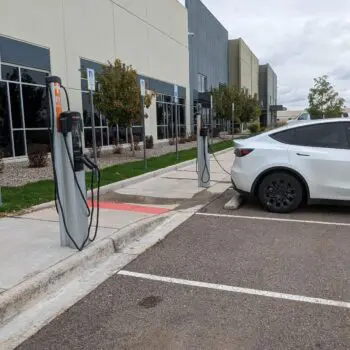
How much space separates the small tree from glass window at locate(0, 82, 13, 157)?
3618 mm

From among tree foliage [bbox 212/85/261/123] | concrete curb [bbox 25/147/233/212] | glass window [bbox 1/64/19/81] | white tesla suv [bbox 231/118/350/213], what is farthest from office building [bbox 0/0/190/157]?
white tesla suv [bbox 231/118/350/213]

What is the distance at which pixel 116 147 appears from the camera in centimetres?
1877

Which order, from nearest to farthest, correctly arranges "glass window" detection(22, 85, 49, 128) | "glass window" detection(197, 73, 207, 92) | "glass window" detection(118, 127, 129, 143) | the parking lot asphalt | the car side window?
the parking lot asphalt → the car side window → "glass window" detection(22, 85, 49, 128) → "glass window" detection(118, 127, 129, 143) → "glass window" detection(197, 73, 207, 92)

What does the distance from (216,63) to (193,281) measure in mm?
45177

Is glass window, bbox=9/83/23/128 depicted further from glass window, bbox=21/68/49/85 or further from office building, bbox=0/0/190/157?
glass window, bbox=21/68/49/85

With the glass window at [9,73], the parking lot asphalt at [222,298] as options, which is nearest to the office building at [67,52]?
the glass window at [9,73]

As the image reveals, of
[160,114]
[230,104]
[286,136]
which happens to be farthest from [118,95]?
[230,104]

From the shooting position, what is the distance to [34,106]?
1467cm

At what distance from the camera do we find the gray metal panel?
37.1 meters

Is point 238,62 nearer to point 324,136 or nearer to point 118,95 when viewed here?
point 118,95

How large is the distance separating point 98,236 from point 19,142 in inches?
383

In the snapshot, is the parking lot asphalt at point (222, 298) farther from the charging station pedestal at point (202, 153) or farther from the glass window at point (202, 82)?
the glass window at point (202, 82)

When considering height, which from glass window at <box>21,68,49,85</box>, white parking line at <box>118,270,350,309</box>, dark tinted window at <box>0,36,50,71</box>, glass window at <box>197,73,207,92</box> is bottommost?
white parking line at <box>118,270,350,309</box>

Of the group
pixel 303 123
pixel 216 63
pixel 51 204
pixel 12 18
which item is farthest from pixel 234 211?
pixel 216 63
